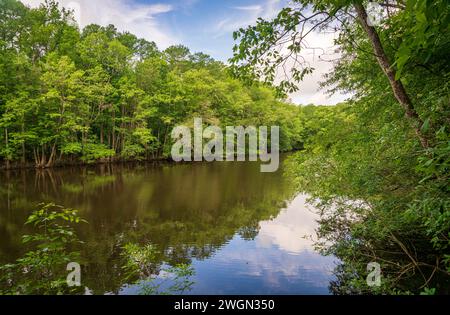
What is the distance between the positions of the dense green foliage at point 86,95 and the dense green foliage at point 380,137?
63.8 ft

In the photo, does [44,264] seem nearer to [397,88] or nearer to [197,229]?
[397,88]

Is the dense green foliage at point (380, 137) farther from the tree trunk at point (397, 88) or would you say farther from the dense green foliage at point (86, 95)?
the dense green foliage at point (86, 95)

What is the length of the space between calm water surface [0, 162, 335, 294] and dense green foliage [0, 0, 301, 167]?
24.0 feet

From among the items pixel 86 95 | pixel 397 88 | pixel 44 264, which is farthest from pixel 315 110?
pixel 44 264

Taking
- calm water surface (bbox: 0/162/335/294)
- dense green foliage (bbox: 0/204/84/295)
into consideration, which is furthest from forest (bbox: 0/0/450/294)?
dense green foliage (bbox: 0/204/84/295)

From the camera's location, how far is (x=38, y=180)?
59.0 ft

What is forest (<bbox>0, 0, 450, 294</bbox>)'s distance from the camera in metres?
3.53

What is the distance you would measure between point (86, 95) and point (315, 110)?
17.7 meters

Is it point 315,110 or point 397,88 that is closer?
point 397,88

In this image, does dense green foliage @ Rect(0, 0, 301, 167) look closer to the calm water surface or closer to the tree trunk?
the calm water surface

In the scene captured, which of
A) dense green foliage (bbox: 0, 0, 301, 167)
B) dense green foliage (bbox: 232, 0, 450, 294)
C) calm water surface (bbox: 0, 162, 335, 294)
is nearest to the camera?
dense green foliage (bbox: 232, 0, 450, 294)

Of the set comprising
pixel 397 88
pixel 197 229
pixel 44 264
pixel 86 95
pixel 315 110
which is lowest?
pixel 197 229

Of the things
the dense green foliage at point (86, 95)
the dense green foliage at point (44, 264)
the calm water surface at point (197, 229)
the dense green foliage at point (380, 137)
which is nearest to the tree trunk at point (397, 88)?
the dense green foliage at point (380, 137)

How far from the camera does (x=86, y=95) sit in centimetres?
2434
